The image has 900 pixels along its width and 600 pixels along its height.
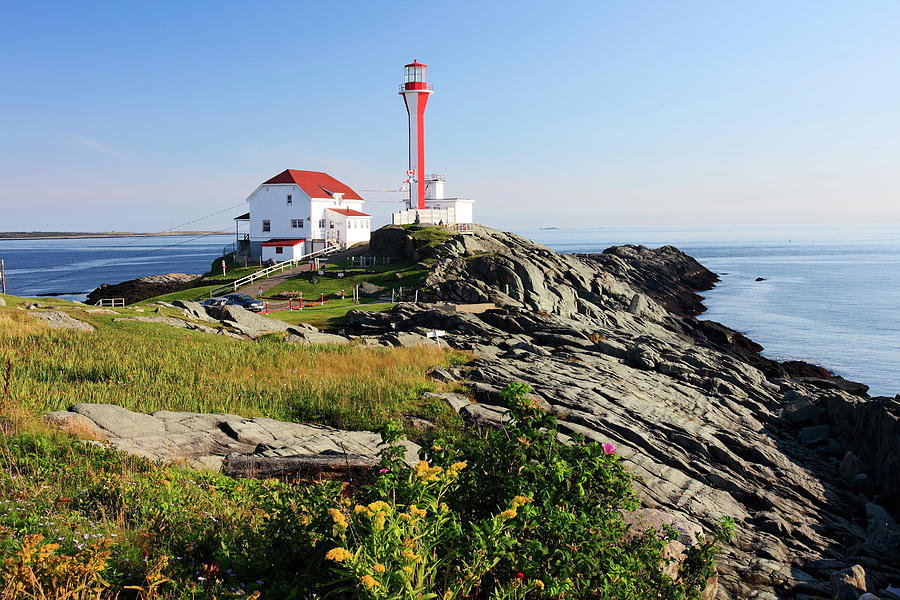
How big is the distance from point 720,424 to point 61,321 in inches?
921

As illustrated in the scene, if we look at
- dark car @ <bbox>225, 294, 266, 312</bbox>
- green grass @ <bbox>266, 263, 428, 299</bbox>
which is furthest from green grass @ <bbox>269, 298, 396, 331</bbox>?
green grass @ <bbox>266, 263, 428, 299</bbox>

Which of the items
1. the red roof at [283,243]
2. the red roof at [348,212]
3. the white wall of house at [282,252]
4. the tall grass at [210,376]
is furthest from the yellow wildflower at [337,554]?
the red roof at [348,212]

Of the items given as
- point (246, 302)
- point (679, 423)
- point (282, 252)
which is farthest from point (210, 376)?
Result: point (282, 252)

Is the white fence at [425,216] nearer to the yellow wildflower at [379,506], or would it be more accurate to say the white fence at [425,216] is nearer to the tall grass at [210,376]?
the tall grass at [210,376]

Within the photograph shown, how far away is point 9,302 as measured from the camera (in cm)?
2777

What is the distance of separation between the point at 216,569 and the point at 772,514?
13.1 metres

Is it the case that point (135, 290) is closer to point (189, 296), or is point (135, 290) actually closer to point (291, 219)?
point (291, 219)

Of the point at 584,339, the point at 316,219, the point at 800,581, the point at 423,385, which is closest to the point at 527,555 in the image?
the point at 800,581

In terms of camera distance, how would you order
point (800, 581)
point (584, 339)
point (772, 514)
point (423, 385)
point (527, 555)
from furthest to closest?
1. point (584, 339)
2. point (423, 385)
3. point (772, 514)
4. point (800, 581)
5. point (527, 555)

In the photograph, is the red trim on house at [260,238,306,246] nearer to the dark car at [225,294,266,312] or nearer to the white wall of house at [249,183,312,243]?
the white wall of house at [249,183,312,243]

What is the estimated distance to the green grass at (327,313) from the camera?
33.2 meters

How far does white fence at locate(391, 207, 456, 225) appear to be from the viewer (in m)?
60.5

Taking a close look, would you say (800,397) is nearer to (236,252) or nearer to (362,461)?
(362,461)

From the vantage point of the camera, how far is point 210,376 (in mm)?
15461
